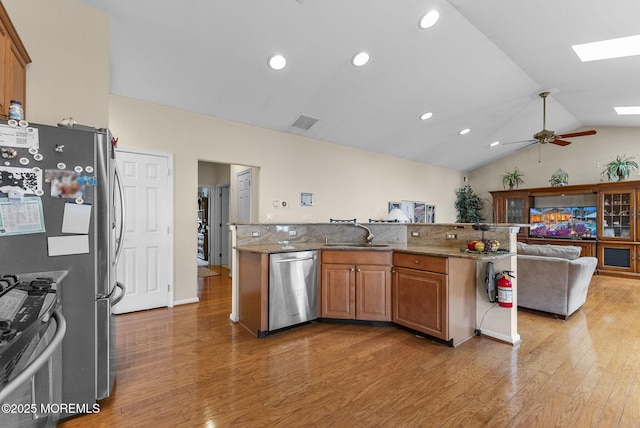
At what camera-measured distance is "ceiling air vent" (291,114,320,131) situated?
4689 mm

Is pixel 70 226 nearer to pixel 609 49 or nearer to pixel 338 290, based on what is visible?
pixel 338 290

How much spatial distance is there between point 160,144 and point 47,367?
297 cm

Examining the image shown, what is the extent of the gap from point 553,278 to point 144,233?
16.7 ft

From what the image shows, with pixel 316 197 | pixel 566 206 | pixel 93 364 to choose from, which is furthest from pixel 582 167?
pixel 93 364

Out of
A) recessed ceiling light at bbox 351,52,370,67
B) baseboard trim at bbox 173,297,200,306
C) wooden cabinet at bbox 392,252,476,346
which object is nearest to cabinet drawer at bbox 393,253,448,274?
wooden cabinet at bbox 392,252,476,346

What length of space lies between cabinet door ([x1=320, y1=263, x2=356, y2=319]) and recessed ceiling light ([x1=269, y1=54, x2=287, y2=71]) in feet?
7.74

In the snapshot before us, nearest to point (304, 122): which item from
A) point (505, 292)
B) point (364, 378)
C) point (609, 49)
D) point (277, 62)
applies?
point (277, 62)

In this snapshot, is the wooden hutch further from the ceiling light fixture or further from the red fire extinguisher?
the red fire extinguisher

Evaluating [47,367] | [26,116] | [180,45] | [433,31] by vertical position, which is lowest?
[47,367]

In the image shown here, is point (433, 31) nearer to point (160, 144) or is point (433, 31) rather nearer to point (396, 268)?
point (396, 268)

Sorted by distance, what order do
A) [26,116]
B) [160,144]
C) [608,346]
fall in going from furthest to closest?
1. [160,144]
2. [608,346]
3. [26,116]

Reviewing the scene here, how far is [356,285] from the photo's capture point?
321cm

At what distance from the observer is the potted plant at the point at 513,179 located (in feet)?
26.6

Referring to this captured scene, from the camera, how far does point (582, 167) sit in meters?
7.27
